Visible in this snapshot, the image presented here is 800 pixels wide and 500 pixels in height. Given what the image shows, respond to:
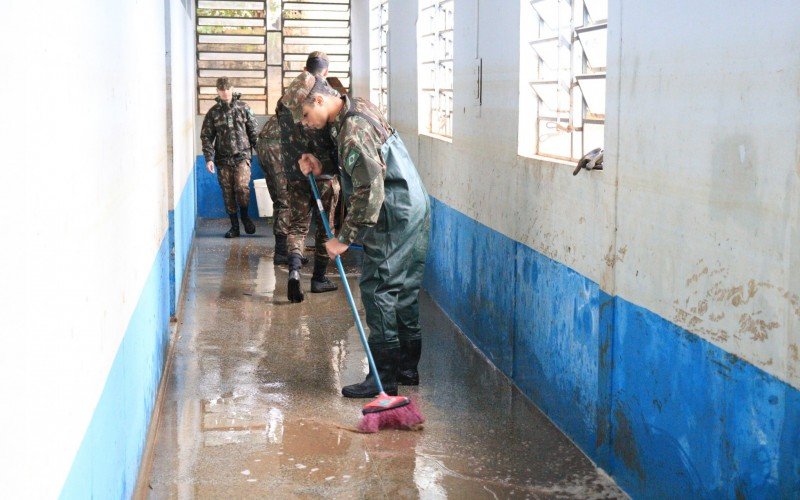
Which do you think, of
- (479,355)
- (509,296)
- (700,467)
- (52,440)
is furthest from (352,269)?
(52,440)

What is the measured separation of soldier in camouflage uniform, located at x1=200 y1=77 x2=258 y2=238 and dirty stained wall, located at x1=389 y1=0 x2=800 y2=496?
583cm

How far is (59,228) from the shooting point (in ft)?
7.55

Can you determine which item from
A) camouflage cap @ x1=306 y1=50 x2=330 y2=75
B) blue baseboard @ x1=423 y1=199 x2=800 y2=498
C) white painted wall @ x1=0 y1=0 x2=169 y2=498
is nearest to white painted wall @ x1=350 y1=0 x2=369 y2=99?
camouflage cap @ x1=306 y1=50 x2=330 y2=75

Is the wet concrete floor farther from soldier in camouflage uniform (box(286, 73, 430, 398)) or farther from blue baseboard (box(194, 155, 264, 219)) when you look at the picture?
blue baseboard (box(194, 155, 264, 219))

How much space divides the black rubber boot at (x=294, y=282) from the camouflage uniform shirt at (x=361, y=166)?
117 inches

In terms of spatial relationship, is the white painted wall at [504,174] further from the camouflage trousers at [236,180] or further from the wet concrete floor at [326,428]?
the camouflage trousers at [236,180]

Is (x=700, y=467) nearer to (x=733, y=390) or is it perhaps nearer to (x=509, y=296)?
(x=733, y=390)

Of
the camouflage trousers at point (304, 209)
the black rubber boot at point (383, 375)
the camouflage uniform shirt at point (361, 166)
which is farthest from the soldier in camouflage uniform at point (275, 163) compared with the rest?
the camouflage uniform shirt at point (361, 166)

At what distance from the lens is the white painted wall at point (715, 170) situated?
2846mm

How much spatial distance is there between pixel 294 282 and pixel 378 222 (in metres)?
2.93

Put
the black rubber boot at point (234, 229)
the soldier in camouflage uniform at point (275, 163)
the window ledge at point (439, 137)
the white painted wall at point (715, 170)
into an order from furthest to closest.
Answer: the black rubber boot at point (234, 229) < the soldier in camouflage uniform at point (275, 163) < the window ledge at point (439, 137) < the white painted wall at point (715, 170)

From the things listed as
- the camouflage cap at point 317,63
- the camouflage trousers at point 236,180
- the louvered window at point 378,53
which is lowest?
the camouflage trousers at point 236,180

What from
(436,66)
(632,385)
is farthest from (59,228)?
(436,66)

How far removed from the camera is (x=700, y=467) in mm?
3408
